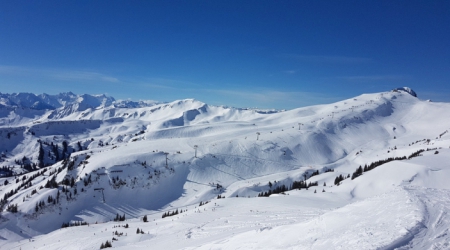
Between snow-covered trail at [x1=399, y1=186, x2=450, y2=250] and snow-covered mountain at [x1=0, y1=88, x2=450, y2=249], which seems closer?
snow-covered trail at [x1=399, y1=186, x2=450, y2=250]

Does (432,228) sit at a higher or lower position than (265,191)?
higher

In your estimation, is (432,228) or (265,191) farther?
(265,191)

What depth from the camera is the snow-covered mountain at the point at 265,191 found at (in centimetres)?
578

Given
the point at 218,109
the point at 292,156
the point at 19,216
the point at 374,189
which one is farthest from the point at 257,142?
the point at 218,109

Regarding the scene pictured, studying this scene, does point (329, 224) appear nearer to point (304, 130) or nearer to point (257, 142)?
point (257, 142)

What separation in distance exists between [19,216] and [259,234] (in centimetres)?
3884

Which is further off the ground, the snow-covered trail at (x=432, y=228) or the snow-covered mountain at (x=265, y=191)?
the snow-covered trail at (x=432, y=228)

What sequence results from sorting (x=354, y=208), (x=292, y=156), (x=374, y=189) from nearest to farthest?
(x=354, y=208)
(x=374, y=189)
(x=292, y=156)

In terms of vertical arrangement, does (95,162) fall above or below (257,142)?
below

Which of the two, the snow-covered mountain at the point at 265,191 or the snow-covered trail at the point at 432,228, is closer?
the snow-covered trail at the point at 432,228

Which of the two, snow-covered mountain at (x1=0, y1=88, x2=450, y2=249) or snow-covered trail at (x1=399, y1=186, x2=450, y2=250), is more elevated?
snow-covered trail at (x1=399, y1=186, x2=450, y2=250)

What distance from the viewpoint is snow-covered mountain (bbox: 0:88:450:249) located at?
5.78 metres

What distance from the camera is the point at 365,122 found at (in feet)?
212

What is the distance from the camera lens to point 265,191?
1287 inches
